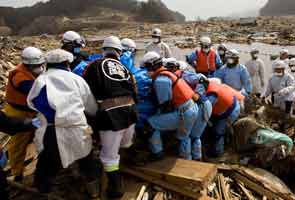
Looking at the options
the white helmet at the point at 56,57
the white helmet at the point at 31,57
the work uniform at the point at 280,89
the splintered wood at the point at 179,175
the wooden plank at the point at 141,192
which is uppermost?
→ the white helmet at the point at 56,57

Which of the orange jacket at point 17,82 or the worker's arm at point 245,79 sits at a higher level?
the orange jacket at point 17,82

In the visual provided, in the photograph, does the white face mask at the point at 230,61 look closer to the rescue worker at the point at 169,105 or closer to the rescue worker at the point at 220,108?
the rescue worker at the point at 220,108

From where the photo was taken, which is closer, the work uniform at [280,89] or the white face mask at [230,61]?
the work uniform at [280,89]

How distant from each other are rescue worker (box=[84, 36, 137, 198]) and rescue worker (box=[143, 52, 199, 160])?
72 centimetres

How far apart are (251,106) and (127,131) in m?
3.78

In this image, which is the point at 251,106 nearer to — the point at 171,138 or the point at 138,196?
the point at 171,138

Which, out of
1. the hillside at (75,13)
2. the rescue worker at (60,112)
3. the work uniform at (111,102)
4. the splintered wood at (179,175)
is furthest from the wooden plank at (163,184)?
the hillside at (75,13)

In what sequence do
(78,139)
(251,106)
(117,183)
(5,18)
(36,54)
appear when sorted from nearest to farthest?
(78,139), (117,183), (36,54), (251,106), (5,18)

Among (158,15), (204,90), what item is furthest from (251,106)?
(158,15)

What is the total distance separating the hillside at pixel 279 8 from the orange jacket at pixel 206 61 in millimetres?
85972

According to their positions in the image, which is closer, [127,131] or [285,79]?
[127,131]

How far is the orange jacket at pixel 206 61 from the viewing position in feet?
26.2

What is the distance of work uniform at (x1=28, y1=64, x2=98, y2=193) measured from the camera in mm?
3559

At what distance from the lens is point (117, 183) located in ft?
13.4
